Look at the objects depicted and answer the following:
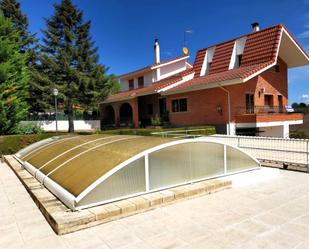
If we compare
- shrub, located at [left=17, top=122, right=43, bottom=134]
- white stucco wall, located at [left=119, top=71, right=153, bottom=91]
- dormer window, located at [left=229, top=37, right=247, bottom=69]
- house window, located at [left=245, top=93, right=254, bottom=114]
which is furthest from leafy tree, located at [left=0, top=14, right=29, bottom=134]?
dormer window, located at [left=229, top=37, right=247, bottom=69]

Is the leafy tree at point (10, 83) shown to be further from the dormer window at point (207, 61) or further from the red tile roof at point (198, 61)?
the dormer window at point (207, 61)

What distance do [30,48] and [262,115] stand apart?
24834 mm

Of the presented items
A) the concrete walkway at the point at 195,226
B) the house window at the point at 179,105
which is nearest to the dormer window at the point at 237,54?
the house window at the point at 179,105

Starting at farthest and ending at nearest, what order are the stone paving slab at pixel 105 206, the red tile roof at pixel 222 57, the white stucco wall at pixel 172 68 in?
the white stucco wall at pixel 172 68, the red tile roof at pixel 222 57, the stone paving slab at pixel 105 206

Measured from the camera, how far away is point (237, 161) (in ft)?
23.5

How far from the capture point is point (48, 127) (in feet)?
86.9

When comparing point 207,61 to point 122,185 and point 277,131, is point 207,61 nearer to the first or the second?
point 277,131

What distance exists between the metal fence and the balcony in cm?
445

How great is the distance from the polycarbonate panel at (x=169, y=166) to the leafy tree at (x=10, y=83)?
1307 centimetres

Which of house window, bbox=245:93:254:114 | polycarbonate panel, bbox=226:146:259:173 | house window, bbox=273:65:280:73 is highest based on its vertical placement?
house window, bbox=273:65:280:73

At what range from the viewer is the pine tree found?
22.9 m

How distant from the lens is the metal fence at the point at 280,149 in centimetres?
855

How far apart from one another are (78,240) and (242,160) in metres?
5.47

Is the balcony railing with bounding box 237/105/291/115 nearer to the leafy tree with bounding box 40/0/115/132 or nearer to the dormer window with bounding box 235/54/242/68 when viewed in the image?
the dormer window with bounding box 235/54/242/68
